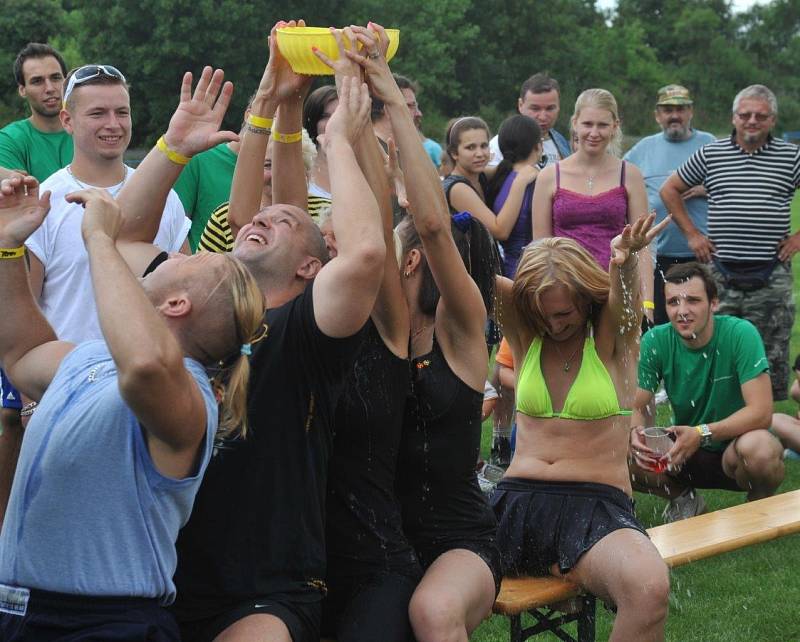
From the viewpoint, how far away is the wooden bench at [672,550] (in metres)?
3.95

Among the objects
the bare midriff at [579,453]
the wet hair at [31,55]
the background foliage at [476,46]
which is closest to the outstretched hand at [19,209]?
the bare midriff at [579,453]

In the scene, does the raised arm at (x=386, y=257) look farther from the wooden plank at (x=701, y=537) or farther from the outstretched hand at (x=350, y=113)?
the wooden plank at (x=701, y=537)

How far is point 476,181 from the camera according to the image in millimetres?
7980

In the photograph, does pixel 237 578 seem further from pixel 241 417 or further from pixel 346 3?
pixel 346 3

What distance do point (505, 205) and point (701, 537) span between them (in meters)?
3.44

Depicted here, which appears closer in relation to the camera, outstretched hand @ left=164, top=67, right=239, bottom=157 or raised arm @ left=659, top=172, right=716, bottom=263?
outstretched hand @ left=164, top=67, right=239, bottom=157

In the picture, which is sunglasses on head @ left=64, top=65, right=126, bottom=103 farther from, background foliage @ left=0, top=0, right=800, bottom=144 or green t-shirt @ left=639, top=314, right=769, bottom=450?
background foliage @ left=0, top=0, right=800, bottom=144

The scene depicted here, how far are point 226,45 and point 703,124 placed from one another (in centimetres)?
2418

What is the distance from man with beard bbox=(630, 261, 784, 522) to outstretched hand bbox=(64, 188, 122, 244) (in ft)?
12.3

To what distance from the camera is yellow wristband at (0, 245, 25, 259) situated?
2.93 metres

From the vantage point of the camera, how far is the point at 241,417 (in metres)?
2.82

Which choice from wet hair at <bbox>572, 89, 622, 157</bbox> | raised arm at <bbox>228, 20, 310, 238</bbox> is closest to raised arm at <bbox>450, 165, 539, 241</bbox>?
wet hair at <bbox>572, 89, 622, 157</bbox>

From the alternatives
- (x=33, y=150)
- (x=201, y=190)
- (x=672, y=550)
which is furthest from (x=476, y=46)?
(x=672, y=550)

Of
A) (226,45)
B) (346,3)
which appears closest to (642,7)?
(346,3)
